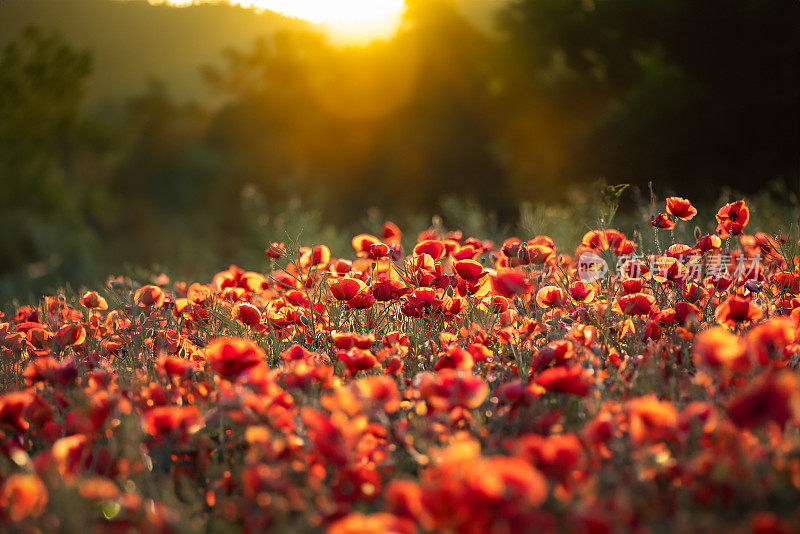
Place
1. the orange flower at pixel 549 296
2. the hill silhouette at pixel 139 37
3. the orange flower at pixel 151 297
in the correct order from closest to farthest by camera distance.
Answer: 1. the orange flower at pixel 549 296
2. the orange flower at pixel 151 297
3. the hill silhouette at pixel 139 37

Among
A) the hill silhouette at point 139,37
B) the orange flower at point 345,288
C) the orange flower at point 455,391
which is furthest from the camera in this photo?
the hill silhouette at point 139,37

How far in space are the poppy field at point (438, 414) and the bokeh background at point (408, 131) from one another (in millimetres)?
637

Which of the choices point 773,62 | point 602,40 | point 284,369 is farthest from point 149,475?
point 602,40

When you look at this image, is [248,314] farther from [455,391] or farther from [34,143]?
[34,143]

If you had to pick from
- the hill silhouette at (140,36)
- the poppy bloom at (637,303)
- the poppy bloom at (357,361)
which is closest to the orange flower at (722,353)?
the poppy bloom at (357,361)

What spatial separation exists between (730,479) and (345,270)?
1720 millimetres

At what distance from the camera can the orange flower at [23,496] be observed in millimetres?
1182

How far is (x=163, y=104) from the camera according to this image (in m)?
27.6

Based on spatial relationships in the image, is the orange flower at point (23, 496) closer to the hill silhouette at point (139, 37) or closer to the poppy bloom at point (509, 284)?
the poppy bloom at point (509, 284)

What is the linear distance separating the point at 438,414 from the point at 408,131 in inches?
589

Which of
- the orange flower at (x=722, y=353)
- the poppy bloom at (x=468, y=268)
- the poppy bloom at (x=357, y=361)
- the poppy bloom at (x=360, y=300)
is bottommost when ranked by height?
the poppy bloom at (x=357, y=361)

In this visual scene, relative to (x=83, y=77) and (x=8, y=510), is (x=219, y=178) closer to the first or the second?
(x=83, y=77)

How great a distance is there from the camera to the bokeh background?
9.21m

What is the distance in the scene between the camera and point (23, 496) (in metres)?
1.19
